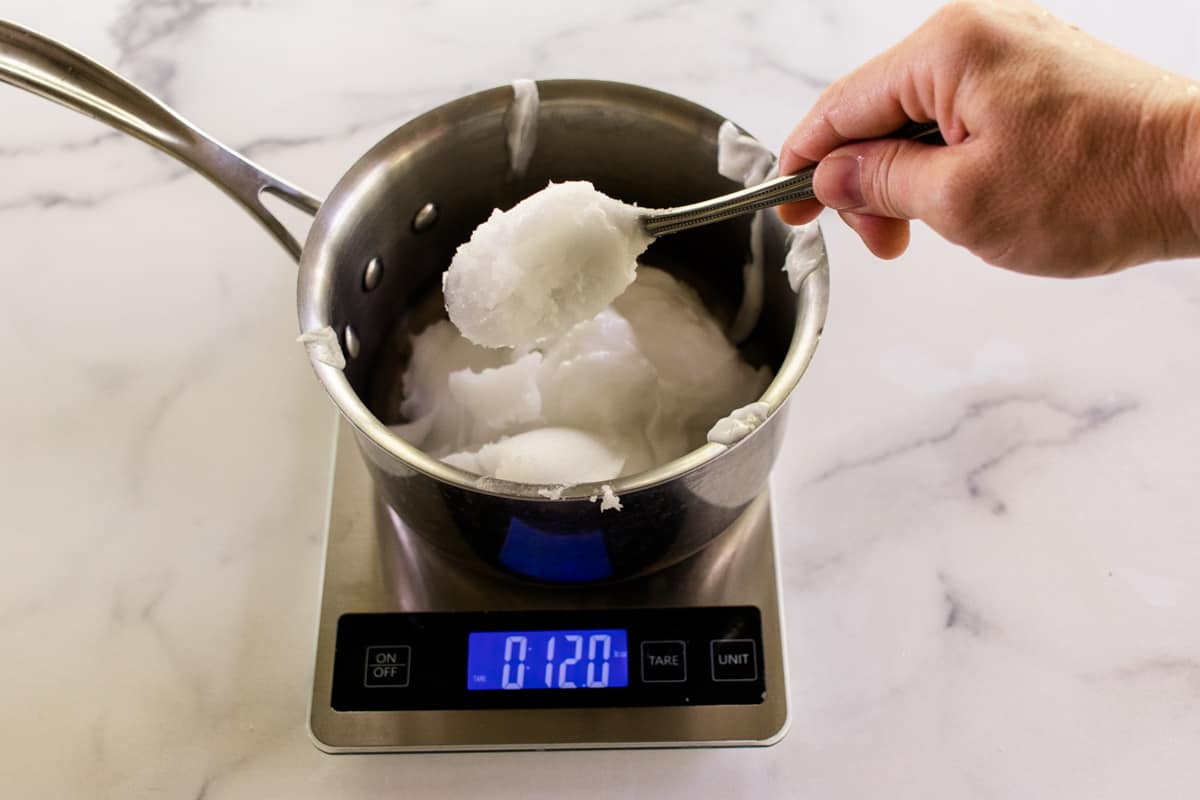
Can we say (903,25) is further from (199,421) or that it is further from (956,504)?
(199,421)

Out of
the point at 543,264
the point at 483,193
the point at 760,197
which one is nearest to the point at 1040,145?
the point at 760,197

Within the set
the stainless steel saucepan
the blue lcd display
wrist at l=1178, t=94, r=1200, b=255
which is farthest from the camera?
the blue lcd display

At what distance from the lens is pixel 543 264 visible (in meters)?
0.71

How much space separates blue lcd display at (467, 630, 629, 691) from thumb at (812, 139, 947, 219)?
1.06ft

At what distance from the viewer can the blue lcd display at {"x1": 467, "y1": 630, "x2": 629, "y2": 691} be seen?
720mm

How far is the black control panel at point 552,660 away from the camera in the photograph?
2.35ft

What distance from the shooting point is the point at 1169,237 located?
0.52m

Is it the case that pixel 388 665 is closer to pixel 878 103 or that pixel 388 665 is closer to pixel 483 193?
pixel 483 193

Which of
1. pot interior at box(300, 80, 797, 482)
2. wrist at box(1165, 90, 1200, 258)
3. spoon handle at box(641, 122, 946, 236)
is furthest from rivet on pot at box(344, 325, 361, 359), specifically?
wrist at box(1165, 90, 1200, 258)

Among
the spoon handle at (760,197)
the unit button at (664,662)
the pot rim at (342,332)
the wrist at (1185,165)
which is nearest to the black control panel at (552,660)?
the unit button at (664,662)

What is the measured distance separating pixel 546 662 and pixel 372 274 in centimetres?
30

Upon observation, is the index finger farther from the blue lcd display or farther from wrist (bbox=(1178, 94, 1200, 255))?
the blue lcd display

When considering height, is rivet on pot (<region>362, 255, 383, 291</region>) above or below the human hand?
below

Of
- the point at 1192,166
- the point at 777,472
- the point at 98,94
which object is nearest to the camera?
the point at 1192,166
